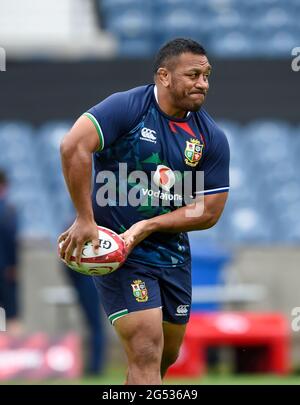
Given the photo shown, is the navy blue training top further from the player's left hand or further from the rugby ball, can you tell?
the rugby ball

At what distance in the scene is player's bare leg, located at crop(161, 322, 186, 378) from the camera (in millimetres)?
6992

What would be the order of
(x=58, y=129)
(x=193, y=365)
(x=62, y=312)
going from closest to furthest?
(x=193, y=365) → (x=62, y=312) → (x=58, y=129)

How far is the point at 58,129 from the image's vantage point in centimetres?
1634

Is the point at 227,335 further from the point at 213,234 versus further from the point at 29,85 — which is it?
the point at 29,85

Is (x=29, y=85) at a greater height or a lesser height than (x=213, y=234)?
greater

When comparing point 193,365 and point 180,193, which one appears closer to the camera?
point 180,193

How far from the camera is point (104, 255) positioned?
644cm

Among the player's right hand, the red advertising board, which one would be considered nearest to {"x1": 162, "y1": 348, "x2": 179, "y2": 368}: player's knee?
the player's right hand

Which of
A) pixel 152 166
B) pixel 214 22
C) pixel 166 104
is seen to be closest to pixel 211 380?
pixel 152 166

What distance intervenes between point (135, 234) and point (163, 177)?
402mm

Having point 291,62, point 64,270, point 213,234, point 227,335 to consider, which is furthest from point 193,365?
point 291,62

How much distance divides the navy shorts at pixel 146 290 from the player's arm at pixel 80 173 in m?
0.37
